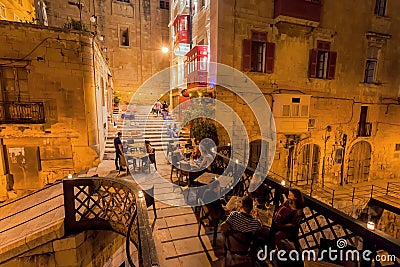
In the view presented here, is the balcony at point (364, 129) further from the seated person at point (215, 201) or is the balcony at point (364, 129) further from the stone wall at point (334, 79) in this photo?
the seated person at point (215, 201)

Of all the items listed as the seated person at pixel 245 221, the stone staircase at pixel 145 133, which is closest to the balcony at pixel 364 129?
the stone staircase at pixel 145 133

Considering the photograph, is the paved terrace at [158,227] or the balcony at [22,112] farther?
the balcony at [22,112]

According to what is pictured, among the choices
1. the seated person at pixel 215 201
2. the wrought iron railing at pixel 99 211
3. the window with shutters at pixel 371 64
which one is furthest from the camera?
the window with shutters at pixel 371 64

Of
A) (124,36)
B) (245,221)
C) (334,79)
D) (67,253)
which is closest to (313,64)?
(334,79)

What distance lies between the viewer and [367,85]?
14000 millimetres

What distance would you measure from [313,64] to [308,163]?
5.77 meters

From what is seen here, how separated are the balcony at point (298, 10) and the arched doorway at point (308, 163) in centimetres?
704

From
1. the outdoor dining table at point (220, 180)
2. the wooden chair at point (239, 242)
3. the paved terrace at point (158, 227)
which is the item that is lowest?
the paved terrace at point (158, 227)

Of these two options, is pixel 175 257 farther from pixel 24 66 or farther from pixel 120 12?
pixel 120 12

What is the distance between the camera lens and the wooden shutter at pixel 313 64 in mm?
12578

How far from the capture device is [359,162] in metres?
14.7

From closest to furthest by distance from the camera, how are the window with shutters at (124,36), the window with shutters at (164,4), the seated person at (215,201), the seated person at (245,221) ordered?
the seated person at (245,221) → the seated person at (215,201) → the window with shutters at (124,36) → the window with shutters at (164,4)

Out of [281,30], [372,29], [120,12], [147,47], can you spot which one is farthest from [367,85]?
→ [120,12]

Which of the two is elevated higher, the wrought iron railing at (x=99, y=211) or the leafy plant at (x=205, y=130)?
the leafy plant at (x=205, y=130)
